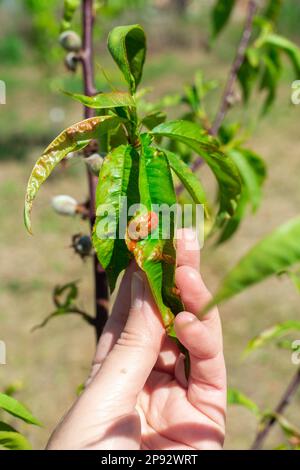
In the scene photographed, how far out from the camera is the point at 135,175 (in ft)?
2.30

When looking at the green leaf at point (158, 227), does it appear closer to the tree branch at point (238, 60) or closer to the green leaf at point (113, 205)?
the green leaf at point (113, 205)

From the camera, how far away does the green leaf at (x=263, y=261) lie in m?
0.38

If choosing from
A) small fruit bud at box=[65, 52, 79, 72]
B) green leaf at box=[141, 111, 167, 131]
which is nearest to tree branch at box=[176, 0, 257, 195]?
small fruit bud at box=[65, 52, 79, 72]

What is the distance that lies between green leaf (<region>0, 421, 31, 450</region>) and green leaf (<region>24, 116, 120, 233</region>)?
12.2 inches

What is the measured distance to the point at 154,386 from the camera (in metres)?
0.94

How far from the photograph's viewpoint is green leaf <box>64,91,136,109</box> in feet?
2.05

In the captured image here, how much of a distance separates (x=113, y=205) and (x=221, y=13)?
777 mm

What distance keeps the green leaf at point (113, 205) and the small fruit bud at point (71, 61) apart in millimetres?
355

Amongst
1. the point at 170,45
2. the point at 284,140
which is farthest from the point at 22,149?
the point at 170,45

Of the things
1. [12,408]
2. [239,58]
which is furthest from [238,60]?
[12,408]

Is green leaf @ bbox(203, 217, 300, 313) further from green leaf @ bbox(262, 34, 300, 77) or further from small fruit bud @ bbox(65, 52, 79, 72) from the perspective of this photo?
green leaf @ bbox(262, 34, 300, 77)

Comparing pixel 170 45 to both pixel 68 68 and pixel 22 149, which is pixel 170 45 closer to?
pixel 22 149

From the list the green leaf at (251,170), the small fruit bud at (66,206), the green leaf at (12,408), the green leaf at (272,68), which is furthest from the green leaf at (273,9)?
the green leaf at (12,408)
